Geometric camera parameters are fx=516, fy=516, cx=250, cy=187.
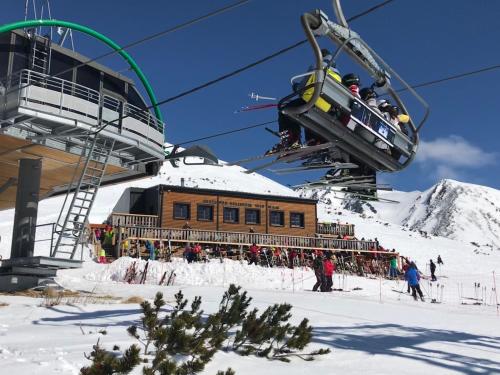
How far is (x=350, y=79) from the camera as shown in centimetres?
919

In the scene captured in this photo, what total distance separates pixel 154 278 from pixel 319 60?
56.2 ft

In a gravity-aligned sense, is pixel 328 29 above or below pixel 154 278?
above

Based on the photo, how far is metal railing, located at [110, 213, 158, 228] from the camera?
A: 3102 cm

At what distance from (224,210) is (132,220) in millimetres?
7158

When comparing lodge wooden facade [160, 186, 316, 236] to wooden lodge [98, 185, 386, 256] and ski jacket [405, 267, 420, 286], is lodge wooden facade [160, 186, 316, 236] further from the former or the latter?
ski jacket [405, 267, 420, 286]

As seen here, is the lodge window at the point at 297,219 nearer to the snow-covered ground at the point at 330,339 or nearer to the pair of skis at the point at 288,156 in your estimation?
the snow-covered ground at the point at 330,339

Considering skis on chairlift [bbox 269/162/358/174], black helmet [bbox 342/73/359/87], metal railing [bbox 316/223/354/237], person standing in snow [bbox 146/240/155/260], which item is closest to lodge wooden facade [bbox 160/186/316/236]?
metal railing [bbox 316/223/354/237]

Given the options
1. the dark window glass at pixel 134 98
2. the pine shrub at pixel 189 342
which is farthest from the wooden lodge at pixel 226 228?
the pine shrub at pixel 189 342

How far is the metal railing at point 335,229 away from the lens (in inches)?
1596

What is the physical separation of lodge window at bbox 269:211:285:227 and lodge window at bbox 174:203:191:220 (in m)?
6.37

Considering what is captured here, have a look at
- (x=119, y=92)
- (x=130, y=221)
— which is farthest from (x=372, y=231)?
(x=119, y=92)

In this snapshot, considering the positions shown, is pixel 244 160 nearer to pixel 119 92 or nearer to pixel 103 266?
pixel 119 92

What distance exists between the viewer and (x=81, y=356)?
530cm

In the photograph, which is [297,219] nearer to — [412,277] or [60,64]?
[412,277]
